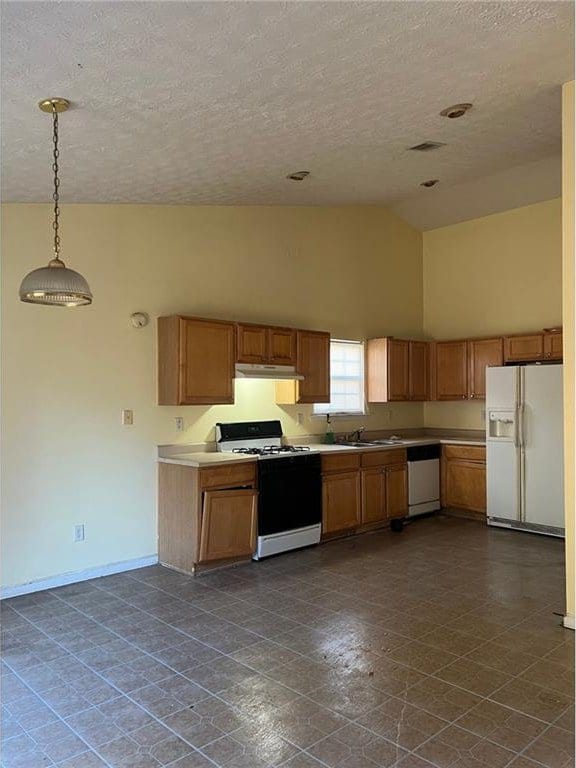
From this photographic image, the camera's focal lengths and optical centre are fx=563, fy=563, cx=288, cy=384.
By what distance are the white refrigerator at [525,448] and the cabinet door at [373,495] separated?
1127 millimetres

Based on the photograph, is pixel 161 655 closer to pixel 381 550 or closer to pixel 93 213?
pixel 381 550

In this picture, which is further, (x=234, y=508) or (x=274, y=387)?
(x=274, y=387)

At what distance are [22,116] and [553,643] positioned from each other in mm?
3877

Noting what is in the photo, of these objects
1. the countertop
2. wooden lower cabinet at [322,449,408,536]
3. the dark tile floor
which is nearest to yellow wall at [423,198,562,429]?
the countertop

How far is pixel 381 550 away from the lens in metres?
5.04

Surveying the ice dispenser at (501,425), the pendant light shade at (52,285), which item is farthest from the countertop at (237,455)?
the pendant light shade at (52,285)

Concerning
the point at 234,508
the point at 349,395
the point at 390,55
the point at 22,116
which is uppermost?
the point at 390,55

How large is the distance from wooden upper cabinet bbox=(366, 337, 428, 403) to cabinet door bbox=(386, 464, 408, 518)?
0.84 metres

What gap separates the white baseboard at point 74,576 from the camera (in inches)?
154

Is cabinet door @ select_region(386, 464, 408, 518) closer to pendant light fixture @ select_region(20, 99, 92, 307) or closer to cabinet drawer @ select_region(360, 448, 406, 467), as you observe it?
cabinet drawer @ select_region(360, 448, 406, 467)

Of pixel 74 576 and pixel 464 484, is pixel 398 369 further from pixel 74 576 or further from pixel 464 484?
pixel 74 576

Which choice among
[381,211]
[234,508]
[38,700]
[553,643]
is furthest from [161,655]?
[381,211]

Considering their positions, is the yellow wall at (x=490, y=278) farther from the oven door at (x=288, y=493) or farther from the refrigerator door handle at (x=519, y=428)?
the oven door at (x=288, y=493)

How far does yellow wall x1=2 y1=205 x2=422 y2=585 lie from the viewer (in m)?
3.97
